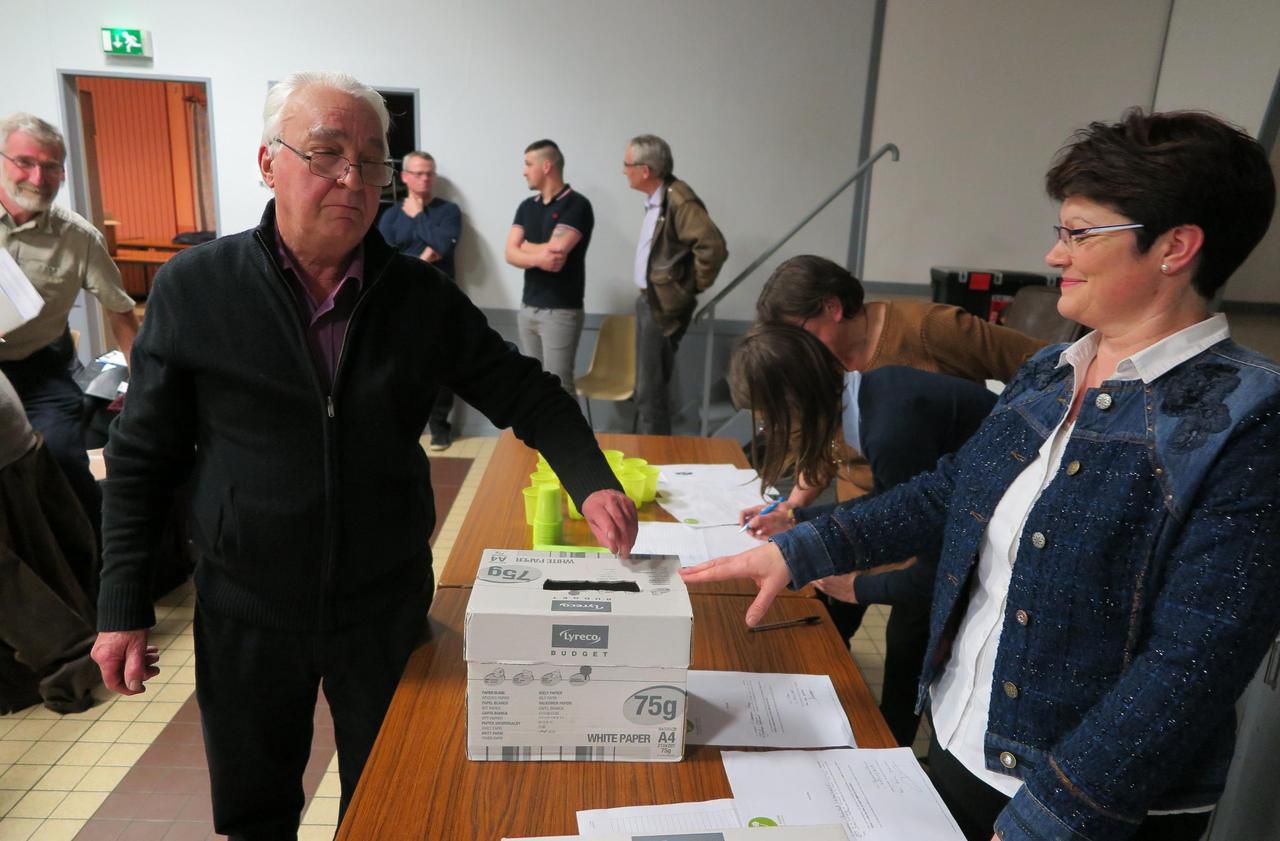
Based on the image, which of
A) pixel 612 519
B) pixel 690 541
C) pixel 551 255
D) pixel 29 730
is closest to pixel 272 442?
pixel 612 519

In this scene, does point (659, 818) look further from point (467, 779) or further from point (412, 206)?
point (412, 206)

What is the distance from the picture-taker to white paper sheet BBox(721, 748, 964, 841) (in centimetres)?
103

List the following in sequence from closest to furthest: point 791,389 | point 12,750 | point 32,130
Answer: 1. point 791,389
2. point 12,750
3. point 32,130

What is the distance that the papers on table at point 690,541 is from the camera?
5.92ft

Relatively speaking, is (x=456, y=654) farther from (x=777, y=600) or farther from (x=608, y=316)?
(x=608, y=316)

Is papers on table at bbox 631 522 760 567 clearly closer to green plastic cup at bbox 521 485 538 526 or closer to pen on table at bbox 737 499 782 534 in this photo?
pen on table at bbox 737 499 782 534

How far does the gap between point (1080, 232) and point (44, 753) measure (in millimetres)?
2703

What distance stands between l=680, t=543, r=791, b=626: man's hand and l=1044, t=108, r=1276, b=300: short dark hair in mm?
622

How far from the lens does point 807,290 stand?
2.00 meters

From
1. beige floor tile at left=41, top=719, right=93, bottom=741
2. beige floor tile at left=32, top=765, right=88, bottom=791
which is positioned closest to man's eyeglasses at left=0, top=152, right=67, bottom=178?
beige floor tile at left=41, top=719, right=93, bottom=741

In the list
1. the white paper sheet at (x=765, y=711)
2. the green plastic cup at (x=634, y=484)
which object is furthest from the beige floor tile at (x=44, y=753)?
the white paper sheet at (x=765, y=711)

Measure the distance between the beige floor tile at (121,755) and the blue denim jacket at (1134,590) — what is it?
2198 mm

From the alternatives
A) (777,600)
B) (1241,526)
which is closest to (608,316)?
(777,600)

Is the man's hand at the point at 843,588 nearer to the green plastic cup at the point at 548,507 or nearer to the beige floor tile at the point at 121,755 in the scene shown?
the green plastic cup at the point at 548,507
